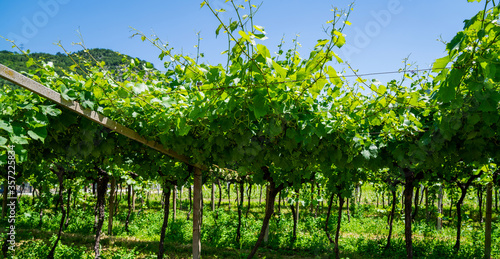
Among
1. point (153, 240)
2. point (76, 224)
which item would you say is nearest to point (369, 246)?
point (153, 240)

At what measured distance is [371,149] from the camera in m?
2.74

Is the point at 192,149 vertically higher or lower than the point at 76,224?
higher

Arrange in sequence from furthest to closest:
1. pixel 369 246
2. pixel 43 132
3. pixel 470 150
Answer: pixel 369 246
pixel 470 150
pixel 43 132

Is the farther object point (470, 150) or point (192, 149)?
point (192, 149)

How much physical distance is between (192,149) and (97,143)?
977 millimetres

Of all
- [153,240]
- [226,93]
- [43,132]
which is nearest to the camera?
[226,93]

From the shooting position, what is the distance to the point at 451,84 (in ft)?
4.95

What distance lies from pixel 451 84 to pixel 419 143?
3.93 feet

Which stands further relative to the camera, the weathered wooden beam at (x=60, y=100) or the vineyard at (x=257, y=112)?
the weathered wooden beam at (x=60, y=100)

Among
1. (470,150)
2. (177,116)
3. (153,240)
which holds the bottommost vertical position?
(153,240)

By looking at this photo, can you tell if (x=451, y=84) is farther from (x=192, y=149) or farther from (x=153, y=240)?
(x=153, y=240)

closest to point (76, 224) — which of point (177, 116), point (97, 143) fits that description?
point (97, 143)

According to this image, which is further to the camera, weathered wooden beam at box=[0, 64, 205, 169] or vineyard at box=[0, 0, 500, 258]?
weathered wooden beam at box=[0, 64, 205, 169]

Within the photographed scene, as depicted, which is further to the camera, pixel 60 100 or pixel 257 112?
pixel 60 100
